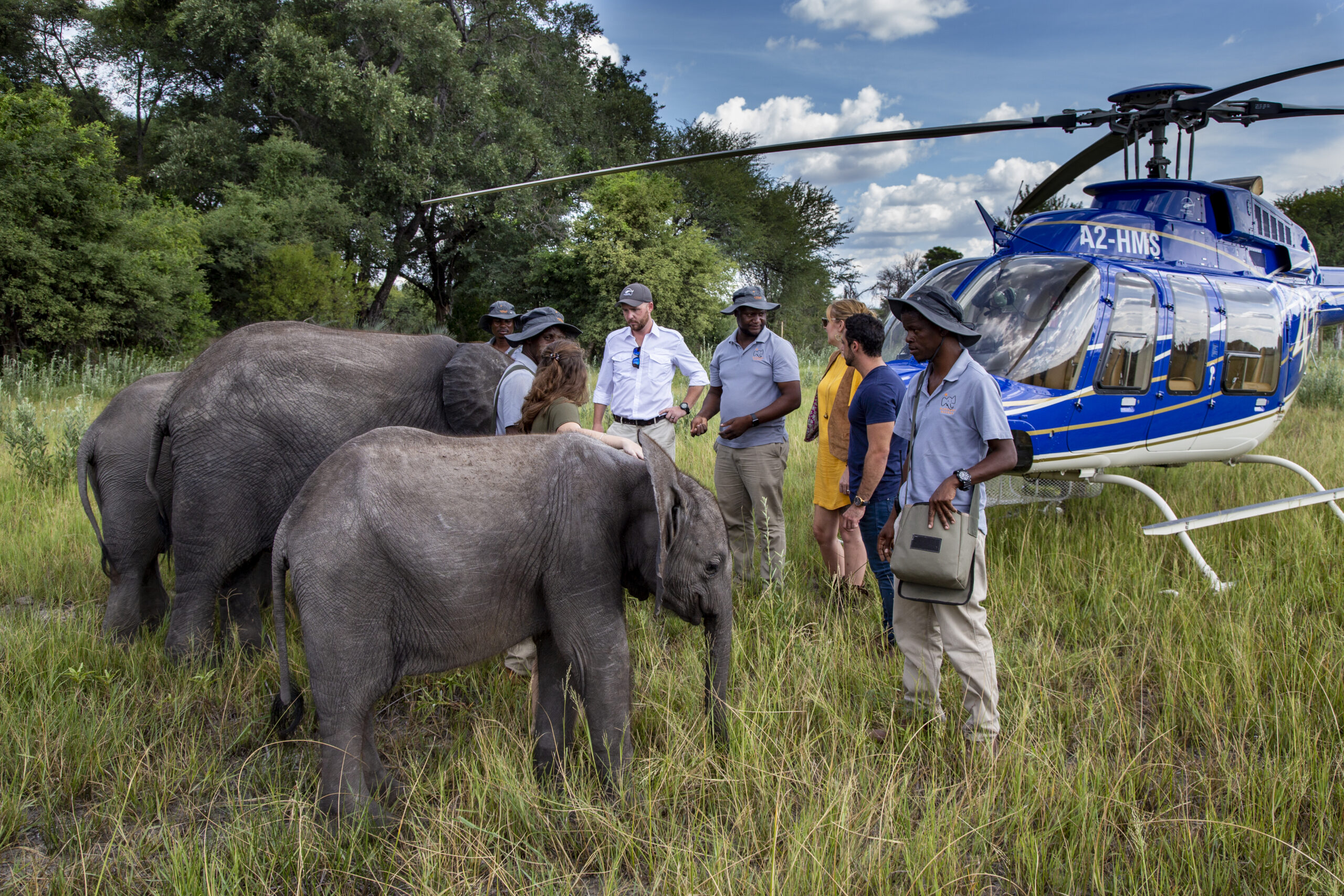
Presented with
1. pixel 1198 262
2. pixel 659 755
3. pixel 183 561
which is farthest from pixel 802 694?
pixel 1198 262

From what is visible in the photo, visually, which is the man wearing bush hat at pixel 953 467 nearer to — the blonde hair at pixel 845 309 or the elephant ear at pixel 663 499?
the elephant ear at pixel 663 499

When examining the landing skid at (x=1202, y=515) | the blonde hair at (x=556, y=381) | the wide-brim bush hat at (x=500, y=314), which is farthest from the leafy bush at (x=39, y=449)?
the landing skid at (x=1202, y=515)

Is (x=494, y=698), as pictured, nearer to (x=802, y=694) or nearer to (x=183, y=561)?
(x=802, y=694)

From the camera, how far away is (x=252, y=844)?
2799 millimetres

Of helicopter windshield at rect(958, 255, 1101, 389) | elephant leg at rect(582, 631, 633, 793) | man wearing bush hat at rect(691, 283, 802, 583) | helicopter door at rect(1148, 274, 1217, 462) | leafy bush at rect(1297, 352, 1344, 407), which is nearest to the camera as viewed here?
elephant leg at rect(582, 631, 633, 793)

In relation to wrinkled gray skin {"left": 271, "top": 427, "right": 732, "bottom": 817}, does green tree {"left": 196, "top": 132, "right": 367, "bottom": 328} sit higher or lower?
higher

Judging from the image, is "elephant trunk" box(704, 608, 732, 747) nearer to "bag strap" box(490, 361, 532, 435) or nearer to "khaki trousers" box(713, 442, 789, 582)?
"bag strap" box(490, 361, 532, 435)

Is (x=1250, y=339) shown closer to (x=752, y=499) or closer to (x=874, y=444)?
(x=874, y=444)

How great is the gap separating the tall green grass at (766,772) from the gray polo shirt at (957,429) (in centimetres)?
110

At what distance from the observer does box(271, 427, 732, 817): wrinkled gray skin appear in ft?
9.52

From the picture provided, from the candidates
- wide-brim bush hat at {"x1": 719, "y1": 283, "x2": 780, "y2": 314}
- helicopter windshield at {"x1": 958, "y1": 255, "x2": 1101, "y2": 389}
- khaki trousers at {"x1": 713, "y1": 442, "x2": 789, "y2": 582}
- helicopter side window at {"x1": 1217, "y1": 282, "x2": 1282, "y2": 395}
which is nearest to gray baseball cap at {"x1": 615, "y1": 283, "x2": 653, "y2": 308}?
wide-brim bush hat at {"x1": 719, "y1": 283, "x2": 780, "y2": 314}

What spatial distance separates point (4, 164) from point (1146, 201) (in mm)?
21526

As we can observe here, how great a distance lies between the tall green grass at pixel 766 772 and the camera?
2.79 metres

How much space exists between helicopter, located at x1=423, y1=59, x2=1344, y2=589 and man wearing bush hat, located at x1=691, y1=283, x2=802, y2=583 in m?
0.98
